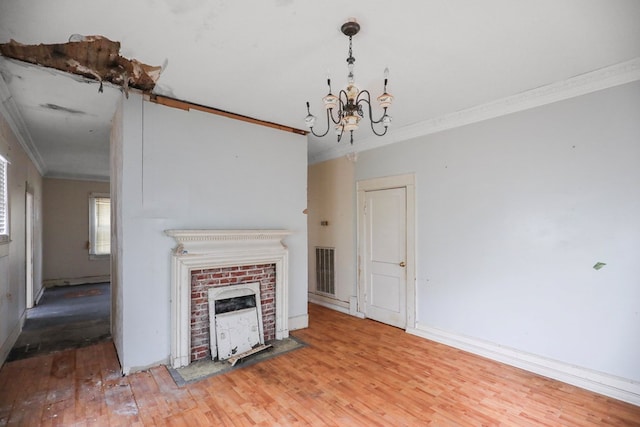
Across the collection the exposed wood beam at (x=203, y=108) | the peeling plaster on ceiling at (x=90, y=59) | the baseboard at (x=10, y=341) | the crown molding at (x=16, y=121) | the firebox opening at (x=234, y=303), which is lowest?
the baseboard at (x=10, y=341)

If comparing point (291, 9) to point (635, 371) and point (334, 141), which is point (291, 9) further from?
point (635, 371)

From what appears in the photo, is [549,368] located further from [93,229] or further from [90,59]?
[93,229]

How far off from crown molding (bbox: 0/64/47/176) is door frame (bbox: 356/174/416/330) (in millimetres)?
4152

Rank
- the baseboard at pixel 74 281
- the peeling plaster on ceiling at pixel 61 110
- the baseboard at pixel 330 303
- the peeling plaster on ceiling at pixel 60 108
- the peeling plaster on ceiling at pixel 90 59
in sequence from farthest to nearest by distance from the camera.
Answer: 1. the baseboard at pixel 74 281
2. the baseboard at pixel 330 303
3. the peeling plaster on ceiling at pixel 60 108
4. the peeling plaster on ceiling at pixel 61 110
5. the peeling plaster on ceiling at pixel 90 59

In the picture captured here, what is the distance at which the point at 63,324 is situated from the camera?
4.43 meters

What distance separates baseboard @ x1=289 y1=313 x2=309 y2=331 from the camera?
4.23 m

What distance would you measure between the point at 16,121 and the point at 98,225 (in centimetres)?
485

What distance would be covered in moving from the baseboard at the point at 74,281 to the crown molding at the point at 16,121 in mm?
3254

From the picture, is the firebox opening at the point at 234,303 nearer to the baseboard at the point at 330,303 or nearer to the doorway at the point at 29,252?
the baseboard at the point at 330,303

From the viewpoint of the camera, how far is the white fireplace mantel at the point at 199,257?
3.15m

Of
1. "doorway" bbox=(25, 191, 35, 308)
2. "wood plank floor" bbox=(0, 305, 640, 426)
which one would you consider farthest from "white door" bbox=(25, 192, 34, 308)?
"wood plank floor" bbox=(0, 305, 640, 426)

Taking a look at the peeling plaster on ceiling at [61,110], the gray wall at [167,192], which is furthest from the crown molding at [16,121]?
the gray wall at [167,192]

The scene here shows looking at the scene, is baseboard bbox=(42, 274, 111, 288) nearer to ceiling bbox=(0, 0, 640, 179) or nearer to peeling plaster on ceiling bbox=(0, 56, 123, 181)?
peeling plaster on ceiling bbox=(0, 56, 123, 181)

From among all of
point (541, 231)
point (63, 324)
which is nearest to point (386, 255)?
point (541, 231)
